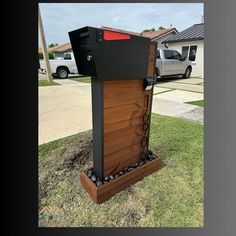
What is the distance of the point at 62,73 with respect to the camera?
9.12 meters

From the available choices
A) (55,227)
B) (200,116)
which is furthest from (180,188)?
(200,116)

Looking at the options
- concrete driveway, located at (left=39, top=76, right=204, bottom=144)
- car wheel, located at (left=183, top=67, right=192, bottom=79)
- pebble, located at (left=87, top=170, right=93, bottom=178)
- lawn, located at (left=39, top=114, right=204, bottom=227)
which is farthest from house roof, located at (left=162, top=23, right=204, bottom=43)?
pebble, located at (left=87, top=170, right=93, bottom=178)

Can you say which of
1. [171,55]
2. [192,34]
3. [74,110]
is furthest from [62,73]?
[192,34]

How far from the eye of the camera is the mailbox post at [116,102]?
4.40 ft

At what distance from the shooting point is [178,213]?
62.7 inches

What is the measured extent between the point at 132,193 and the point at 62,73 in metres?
8.31

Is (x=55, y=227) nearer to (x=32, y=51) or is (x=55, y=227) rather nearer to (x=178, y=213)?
(x=178, y=213)

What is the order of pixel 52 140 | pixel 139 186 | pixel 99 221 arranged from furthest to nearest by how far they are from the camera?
pixel 52 140
pixel 139 186
pixel 99 221

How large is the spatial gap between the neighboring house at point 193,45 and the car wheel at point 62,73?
5.88 meters

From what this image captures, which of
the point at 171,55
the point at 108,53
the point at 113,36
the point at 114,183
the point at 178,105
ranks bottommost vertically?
the point at 114,183

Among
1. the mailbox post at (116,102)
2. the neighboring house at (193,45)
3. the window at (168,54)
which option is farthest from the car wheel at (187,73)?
the mailbox post at (116,102)

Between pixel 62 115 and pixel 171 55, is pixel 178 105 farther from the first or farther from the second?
pixel 171 55

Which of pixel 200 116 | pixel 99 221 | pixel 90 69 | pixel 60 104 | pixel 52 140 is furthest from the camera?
pixel 60 104

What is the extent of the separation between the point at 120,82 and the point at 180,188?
3.71ft
